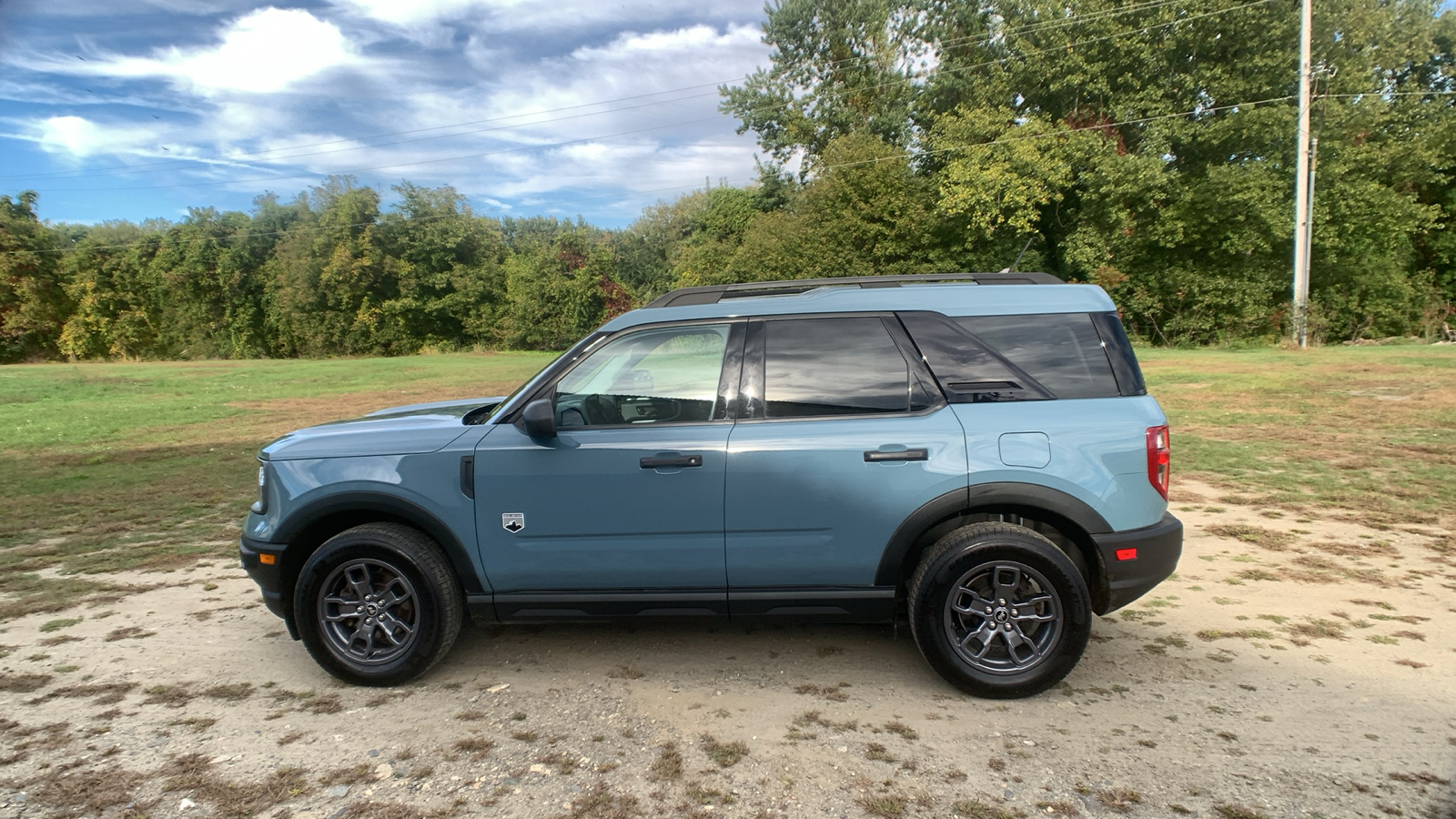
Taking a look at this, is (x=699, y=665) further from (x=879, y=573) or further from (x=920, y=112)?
(x=920, y=112)

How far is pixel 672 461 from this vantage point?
3807mm

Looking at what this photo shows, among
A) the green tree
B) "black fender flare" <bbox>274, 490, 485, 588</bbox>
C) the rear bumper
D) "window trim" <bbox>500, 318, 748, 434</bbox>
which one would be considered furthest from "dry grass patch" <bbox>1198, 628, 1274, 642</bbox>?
the green tree

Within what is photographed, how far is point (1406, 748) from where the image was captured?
3197mm

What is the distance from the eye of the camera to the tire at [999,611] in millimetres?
3684

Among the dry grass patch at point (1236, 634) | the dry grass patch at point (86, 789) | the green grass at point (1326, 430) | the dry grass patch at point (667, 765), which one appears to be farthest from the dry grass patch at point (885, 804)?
the green grass at point (1326, 430)

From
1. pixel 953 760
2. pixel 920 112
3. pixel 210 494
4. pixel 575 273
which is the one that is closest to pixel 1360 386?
pixel 953 760

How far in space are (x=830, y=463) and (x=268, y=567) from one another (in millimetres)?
2826

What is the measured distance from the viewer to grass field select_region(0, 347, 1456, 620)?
269 inches

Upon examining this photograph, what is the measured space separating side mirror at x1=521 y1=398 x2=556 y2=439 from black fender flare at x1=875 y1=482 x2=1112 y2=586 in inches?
64.7

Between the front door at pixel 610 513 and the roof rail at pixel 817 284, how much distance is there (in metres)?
0.65

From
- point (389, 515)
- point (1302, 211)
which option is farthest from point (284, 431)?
point (1302, 211)

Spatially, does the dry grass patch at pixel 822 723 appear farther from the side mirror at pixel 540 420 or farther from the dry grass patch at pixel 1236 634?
the dry grass patch at pixel 1236 634

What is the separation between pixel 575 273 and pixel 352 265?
604 inches

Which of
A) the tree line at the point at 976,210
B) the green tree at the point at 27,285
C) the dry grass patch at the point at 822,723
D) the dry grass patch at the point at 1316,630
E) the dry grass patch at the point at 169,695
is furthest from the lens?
the green tree at the point at 27,285
